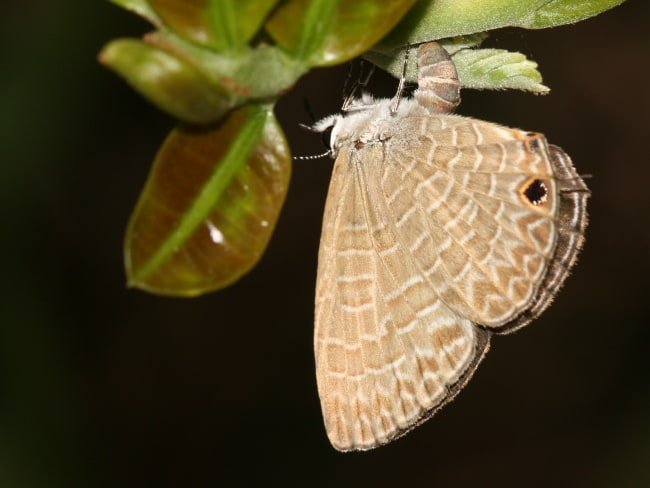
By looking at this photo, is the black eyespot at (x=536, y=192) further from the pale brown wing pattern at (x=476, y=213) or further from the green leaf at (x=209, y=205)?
the green leaf at (x=209, y=205)

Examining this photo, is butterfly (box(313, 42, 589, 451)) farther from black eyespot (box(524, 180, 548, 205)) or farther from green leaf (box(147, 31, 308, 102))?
green leaf (box(147, 31, 308, 102))

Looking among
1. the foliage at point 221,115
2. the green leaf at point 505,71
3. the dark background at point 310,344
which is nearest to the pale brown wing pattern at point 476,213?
the green leaf at point 505,71

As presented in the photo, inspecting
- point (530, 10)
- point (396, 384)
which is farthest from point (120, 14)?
point (530, 10)

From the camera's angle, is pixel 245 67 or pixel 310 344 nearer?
→ pixel 245 67

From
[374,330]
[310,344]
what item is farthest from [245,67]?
[310,344]

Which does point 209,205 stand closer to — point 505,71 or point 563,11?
point 505,71
